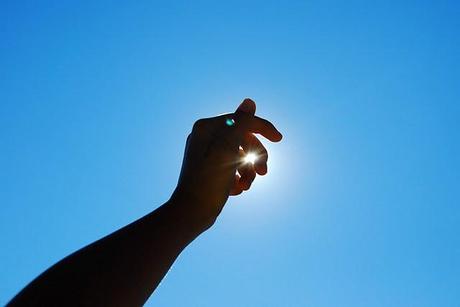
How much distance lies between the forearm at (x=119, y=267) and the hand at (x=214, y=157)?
15cm

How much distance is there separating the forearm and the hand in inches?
6.1

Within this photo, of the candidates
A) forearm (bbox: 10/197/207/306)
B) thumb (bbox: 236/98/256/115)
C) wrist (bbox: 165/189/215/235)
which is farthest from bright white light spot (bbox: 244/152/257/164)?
forearm (bbox: 10/197/207/306)

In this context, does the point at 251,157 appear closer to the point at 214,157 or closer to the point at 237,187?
the point at 237,187

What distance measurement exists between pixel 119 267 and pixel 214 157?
2.18 feet

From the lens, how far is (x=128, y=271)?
1.19 metres

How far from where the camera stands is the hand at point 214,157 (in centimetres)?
160

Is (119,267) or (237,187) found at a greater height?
(237,187)

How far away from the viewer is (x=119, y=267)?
1.18 metres

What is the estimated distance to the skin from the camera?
42.7 inches

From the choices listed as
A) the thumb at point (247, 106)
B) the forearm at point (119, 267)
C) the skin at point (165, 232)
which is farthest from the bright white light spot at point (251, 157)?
the forearm at point (119, 267)

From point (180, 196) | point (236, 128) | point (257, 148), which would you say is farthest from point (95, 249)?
point (257, 148)

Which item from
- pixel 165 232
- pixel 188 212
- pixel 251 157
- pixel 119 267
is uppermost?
pixel 251 157

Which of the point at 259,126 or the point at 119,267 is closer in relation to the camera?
the point at 119,267

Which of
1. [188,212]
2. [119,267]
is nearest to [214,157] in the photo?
[188,212]
